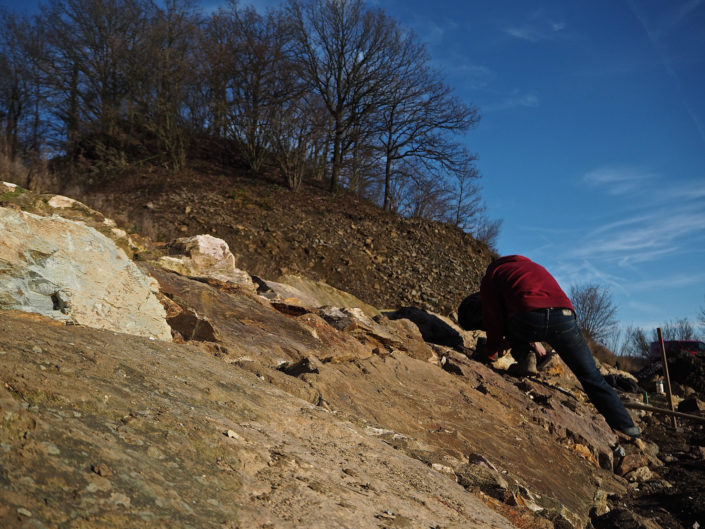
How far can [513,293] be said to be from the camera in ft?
19.7

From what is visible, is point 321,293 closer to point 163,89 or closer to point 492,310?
point 492,310

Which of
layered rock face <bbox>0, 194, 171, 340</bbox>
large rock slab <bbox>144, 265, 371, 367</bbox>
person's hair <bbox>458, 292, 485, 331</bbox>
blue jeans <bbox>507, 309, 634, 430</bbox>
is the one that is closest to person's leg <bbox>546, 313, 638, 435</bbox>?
blue jeans <bbox>507, 309, 634, 430</bbox>

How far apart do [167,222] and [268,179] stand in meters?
6.15

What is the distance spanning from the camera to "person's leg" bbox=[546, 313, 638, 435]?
582 centimetres

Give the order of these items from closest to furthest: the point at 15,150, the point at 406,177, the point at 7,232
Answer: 1. the point at 7,232
2. the point at 15,150
3. the point at 406,177

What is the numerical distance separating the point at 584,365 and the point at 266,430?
453cm

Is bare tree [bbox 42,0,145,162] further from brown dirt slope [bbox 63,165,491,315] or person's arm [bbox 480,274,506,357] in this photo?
person's arm [bbox 480,274,506,357]

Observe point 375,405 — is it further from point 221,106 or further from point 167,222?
point 221,106

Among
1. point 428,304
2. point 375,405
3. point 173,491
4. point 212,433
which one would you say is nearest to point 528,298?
point 375,405

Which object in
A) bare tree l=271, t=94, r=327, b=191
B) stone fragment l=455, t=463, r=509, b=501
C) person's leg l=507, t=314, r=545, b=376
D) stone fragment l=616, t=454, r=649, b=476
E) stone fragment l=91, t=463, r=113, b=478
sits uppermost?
bare tree l=271, t=94, r=327, b=191

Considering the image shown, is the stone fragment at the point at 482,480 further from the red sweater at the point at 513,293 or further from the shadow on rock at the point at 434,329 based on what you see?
the shadow on rock at the point at 434,329

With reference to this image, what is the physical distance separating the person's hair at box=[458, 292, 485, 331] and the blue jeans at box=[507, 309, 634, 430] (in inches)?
106

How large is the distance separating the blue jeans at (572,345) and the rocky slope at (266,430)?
0.30 meters

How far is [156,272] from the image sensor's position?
521 cm
